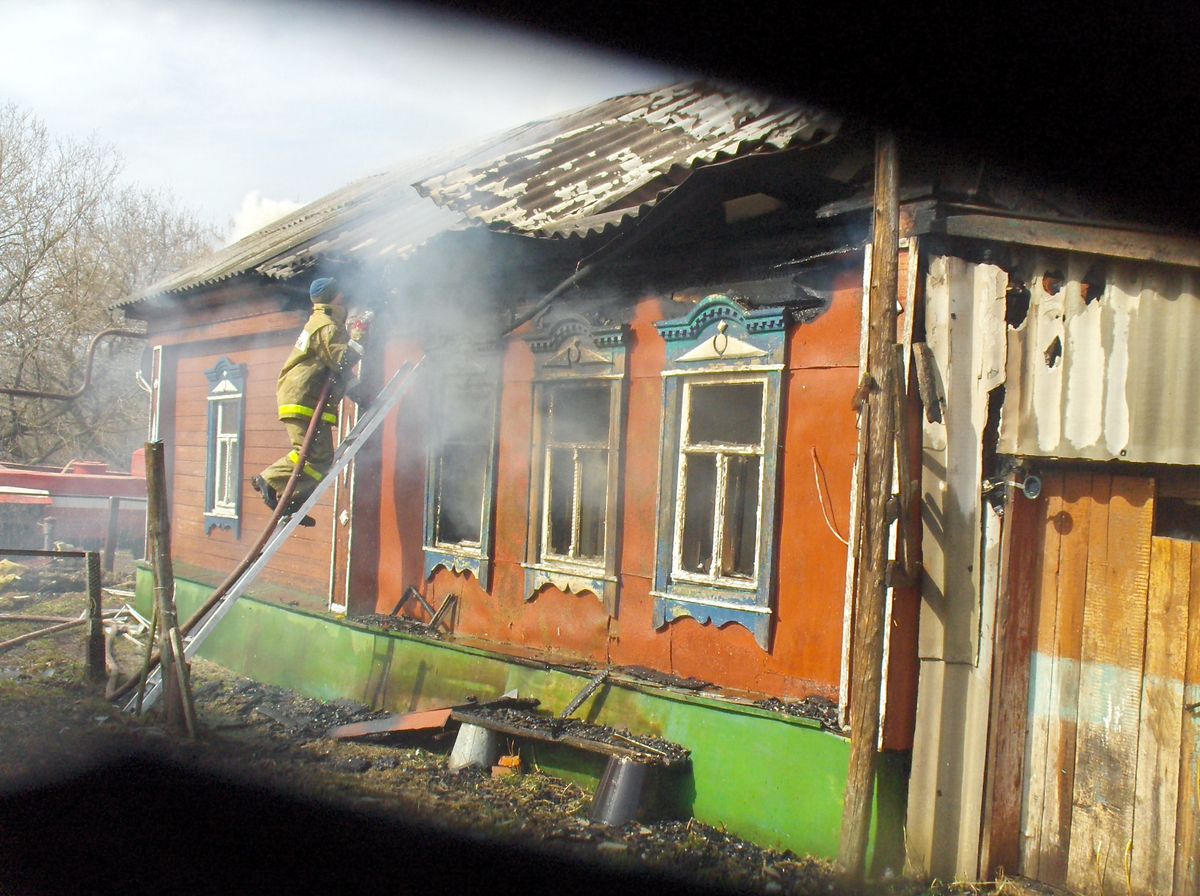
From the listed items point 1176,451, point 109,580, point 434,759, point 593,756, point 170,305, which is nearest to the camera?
point 1176,451

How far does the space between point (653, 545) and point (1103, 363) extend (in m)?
3.24

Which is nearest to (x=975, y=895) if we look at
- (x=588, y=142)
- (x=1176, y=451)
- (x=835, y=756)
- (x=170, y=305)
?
(x=835, y=756)

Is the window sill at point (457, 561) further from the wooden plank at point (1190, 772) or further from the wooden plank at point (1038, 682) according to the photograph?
the wooden plank at point (1190, 772)

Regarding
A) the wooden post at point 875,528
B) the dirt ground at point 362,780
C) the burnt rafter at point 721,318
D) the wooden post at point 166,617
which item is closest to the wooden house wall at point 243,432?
the dirt ground at point 362,780

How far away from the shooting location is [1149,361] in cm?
447

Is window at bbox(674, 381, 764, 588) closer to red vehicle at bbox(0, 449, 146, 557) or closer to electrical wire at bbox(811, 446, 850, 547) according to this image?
electrical wire at bbox(811, 446, 850, 547)

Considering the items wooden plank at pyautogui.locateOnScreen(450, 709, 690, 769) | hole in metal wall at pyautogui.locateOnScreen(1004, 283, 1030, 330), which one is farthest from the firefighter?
hole in metal wall at pyautogui.locateOnScreen(1004, 283, 1030, 330)

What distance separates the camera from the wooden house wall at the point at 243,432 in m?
10.5

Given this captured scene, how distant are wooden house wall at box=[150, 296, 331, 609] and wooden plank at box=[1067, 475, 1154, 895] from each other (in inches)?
294

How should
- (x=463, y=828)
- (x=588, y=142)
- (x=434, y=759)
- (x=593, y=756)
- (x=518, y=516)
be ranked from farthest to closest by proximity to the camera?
(x=588, y=142)
(x=518, y=516)
(x=434, y=759)
(x=593, y=756)
(x=463, y=828)

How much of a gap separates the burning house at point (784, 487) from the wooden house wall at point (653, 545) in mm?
24

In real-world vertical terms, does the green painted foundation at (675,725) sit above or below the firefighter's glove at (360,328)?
below

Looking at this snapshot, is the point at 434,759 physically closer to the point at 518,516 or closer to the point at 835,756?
the point at 518,516

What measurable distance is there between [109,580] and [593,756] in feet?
40.1
